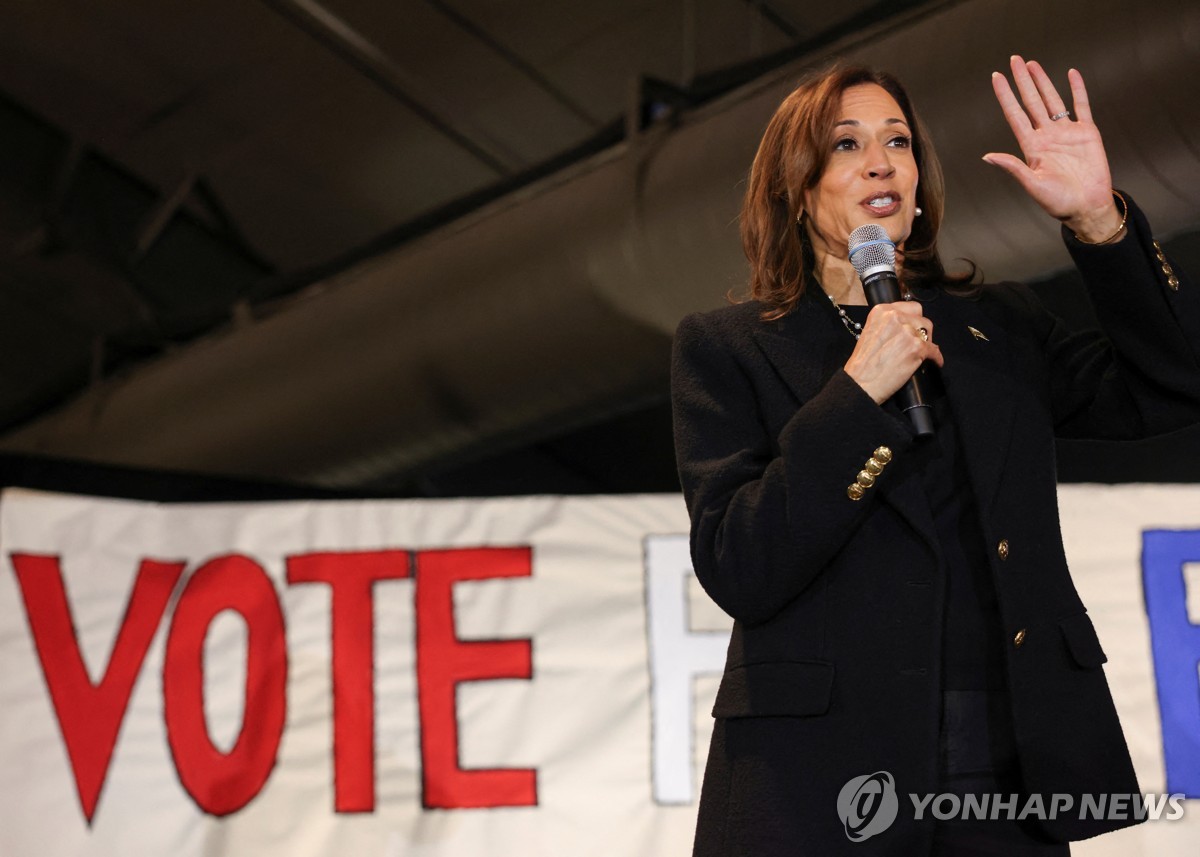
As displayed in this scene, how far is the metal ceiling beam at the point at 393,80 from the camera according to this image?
162 inches

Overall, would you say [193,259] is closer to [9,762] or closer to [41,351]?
[41,351]

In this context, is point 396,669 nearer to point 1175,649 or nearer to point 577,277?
point 577,277

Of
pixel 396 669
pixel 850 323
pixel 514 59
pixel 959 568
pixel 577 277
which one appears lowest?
pixel 959 568

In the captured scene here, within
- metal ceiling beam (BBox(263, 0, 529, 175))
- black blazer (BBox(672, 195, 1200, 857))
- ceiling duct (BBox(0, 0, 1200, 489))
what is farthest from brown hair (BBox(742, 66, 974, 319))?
metal ceiling beam (BBox(263, 0, 529, 175))

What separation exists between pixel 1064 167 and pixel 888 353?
0.28 m

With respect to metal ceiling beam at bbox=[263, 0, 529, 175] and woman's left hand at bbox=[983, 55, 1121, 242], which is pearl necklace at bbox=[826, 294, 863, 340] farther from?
metal ceiling beam at bbox=[263, 0, 529, 175]

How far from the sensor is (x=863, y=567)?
1.20 metres

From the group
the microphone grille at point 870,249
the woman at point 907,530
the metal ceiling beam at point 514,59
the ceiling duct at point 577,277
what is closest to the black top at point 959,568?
the woman at point 907,530

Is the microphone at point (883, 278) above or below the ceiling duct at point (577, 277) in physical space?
below

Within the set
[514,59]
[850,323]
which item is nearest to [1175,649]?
[850,323]

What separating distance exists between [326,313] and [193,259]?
5.01 feet

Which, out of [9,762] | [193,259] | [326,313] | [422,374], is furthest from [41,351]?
[9,762]

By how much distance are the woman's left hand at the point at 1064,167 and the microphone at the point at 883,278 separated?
136 mm

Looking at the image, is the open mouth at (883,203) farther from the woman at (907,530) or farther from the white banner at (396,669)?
the white banner at (396,669)
